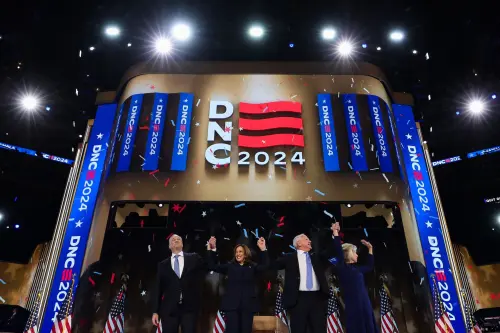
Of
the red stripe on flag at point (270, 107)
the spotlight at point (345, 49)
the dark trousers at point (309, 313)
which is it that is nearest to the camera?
the dark trousers at point (309, 313)

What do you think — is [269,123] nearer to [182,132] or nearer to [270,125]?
[270,125]

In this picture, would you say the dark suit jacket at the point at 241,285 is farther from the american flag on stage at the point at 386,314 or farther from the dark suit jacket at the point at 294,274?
the american flag on stage at the point at 386,314

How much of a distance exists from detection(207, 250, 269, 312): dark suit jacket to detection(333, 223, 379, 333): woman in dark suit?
966mm

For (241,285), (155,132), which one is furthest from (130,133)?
(241,285)

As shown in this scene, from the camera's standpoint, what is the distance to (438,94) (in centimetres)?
1041

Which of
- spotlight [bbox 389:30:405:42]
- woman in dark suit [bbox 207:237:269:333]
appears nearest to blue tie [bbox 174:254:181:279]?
woman in dark suit [bbox 207:237:269:333]

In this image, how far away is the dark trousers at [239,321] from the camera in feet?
15.1

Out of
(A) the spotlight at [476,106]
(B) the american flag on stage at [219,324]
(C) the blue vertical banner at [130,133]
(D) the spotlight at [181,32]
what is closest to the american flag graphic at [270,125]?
(D) the spotlight at [181,32]

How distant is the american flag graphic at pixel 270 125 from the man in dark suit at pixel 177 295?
12.5 ft

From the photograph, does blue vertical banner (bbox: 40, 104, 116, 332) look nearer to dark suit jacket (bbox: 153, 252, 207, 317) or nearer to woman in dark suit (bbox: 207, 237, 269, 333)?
dark suit jacket (bbox: 153, 252, 207, 317)

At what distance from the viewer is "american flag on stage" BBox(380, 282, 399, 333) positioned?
21.6ft

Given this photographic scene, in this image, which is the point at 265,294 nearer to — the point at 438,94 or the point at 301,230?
the point at 301,230

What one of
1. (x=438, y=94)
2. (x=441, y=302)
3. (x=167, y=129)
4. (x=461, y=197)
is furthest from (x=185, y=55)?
(x=461, y=197)

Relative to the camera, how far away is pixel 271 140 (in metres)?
8.47
